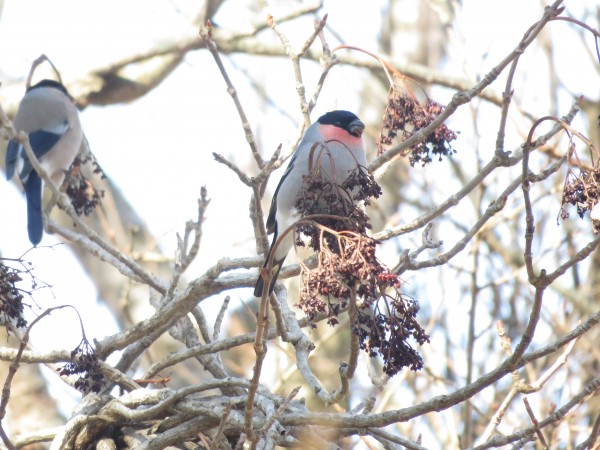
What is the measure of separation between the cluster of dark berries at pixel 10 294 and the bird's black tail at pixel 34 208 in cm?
144

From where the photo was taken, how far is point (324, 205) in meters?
2.23

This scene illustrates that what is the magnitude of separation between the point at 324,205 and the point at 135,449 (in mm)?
872

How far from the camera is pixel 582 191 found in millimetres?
2225

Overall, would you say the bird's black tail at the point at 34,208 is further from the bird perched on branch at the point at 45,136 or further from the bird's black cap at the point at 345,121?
the bird's black cap at the point at 345,121

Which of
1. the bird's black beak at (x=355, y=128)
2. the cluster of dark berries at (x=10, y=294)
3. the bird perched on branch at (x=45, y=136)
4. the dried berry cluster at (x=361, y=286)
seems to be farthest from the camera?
the bird perched on branch at (x=45, y=136)

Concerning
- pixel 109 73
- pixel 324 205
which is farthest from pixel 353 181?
pixel 109 73

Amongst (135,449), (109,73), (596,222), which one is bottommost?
(135,449)

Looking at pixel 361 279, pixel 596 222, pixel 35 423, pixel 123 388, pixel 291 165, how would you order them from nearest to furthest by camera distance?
pixel 361 279
pixel 596 222
pixel 123 388
pixel 291 165
pixel 35 423

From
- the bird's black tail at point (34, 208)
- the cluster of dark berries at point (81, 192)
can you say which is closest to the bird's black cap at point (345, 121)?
the cluster of dark berries at point (81, 192)

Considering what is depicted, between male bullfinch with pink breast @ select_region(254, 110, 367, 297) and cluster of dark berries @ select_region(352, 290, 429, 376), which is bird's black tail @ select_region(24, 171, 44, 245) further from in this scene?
cluster of dark berries @ select_region(352, 290, 429, 376)

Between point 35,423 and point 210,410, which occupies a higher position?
point 35,423

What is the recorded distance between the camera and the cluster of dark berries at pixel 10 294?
2.36m

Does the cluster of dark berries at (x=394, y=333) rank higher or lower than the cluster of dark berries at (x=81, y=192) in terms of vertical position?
lower

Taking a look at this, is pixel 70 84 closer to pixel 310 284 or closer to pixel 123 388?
pixel 123 388
